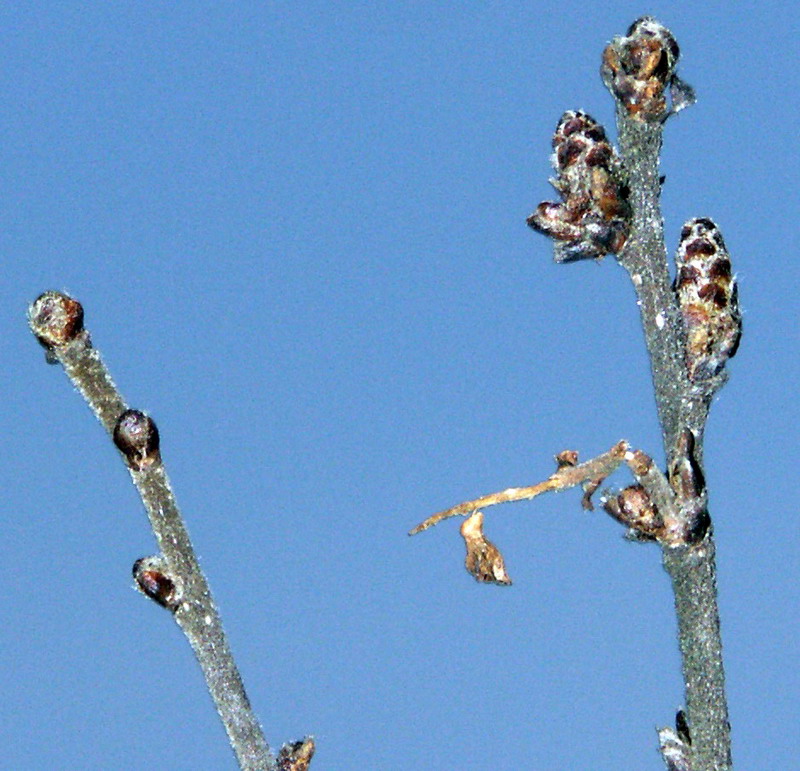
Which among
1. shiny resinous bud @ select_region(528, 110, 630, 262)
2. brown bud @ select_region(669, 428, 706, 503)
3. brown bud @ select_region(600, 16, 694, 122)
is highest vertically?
brown bud @ select_region(600, 16, 694, 122)

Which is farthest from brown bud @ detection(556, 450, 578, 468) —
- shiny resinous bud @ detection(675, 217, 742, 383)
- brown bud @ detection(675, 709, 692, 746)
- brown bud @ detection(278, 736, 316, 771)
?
brown bud @ detection(278, 736, 316, 771)

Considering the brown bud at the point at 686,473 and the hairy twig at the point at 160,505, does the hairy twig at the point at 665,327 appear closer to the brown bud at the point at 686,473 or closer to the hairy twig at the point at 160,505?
the brown bud at the point at 686,473

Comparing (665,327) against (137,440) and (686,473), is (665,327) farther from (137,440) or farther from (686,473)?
→ (137,440)

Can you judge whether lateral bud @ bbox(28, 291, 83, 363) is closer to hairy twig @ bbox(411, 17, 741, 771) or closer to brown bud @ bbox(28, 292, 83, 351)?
brown bud @ bbox(28, 292, 83, 351)

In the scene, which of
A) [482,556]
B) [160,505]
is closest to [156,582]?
[160,505]

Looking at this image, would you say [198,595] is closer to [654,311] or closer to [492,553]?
[492,553]

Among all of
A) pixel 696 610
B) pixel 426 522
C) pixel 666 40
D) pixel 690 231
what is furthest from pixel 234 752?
pixel 666 40

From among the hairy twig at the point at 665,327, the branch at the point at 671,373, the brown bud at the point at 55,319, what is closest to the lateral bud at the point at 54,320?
the brown bud at the point at 55,319
